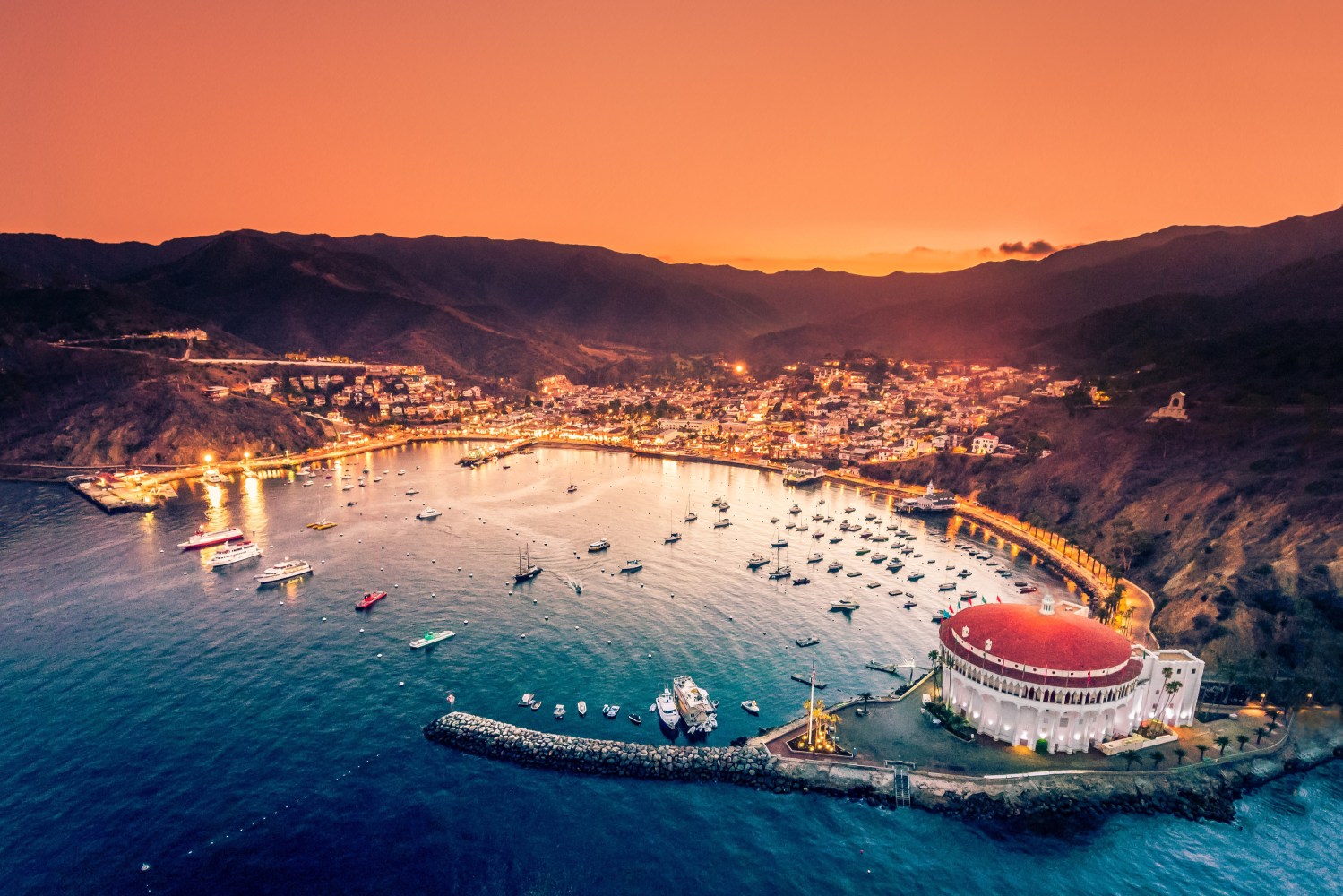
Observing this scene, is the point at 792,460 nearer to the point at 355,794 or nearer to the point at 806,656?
the point at 806,656

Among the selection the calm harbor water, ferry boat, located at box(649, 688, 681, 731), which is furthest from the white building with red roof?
ferry boat, located at box(649, 688, 681, 731)

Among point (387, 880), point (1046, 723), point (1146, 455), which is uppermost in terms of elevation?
point (1146, 455)

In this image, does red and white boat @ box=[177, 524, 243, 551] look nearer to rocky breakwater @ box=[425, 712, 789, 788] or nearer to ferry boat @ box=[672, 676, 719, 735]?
rocky breakwater @ box=[425, 712, 789, 788]

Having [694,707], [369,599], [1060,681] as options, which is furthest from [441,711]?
[1060,681]

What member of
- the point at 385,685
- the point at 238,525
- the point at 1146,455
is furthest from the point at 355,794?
the point at 1146,455

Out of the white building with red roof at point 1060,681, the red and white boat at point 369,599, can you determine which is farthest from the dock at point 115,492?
the white building with red roof at point 1060,681

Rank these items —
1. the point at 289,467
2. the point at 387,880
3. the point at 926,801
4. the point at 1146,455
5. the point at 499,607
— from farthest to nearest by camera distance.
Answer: the point at 289,467 → the point at 1146,455 → the point at 499,607 → the point at 926,801 → the point at 387,880

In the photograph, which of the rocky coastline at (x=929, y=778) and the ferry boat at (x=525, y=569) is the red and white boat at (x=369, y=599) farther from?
the rocky coastline at (x=929, y=778)
